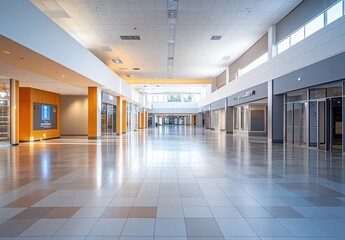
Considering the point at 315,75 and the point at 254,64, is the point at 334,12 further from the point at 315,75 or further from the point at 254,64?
the point at 254,64

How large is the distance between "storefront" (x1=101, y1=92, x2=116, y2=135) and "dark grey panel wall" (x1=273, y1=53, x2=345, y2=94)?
48.5 feet

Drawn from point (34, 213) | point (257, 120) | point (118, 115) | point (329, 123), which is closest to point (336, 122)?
point (329, 123)

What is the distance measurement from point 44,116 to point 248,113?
18.1 m

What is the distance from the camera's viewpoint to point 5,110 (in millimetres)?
15680

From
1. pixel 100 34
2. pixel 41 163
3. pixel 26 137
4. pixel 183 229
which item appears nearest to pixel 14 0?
→ pixel 41 163

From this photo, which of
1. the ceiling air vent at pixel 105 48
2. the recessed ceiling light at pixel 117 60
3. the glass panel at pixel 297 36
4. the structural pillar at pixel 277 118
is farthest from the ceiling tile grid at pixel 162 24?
the structural pillar at pixel 277 118

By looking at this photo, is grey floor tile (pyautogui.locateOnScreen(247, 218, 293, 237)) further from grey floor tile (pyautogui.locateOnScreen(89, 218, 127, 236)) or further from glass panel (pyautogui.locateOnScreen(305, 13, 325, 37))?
glass panel (pyautogui.locateOnScreen(305, 13, 325, 37))

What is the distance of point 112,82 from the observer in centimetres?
2202

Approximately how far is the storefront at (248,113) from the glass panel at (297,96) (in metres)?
3.31

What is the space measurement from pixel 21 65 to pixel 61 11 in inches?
141

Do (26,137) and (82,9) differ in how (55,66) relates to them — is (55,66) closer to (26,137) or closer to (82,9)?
(82,9)

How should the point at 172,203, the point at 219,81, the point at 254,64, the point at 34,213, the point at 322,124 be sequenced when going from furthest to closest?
the point at 219,81
the point at 254,64
the point at 322,124
the point at 172,203
the point at 34,213

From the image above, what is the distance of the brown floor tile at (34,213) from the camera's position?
4.09m

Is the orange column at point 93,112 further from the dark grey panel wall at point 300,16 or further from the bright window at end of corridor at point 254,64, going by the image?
the dark grey panel wall at point 300,16
